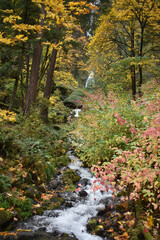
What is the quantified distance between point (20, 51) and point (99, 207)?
657 centimetres

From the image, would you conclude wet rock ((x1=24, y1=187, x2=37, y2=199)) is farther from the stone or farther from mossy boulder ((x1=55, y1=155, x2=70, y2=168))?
mossy boulder ((x1=55, y1=155, x2=70, y2=168))

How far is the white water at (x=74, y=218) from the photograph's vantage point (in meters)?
3.50

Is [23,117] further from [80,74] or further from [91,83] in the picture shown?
[80,74]

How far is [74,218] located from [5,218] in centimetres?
155

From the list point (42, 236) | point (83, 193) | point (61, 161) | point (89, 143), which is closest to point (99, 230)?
point (42, 236)

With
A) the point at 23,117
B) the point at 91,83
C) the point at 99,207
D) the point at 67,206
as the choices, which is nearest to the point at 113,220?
the point at 99,207

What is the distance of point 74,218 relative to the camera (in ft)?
13.0

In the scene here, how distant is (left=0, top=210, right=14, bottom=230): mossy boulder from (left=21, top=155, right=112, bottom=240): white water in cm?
40

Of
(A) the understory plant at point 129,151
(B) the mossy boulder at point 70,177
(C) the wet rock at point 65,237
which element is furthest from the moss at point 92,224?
(B) the mossy boulder at point 70,177

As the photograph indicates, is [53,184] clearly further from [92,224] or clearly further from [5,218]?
[5,218]

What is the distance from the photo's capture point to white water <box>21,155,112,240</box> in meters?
3.50

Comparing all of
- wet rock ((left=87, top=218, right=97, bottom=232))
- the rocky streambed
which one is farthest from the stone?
wet rock ((left=87, top=218, right=97, bottom=232))

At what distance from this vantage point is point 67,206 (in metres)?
4.35

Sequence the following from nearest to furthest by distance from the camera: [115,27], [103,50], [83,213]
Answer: [83,213]
[115,27]
[103,50]
